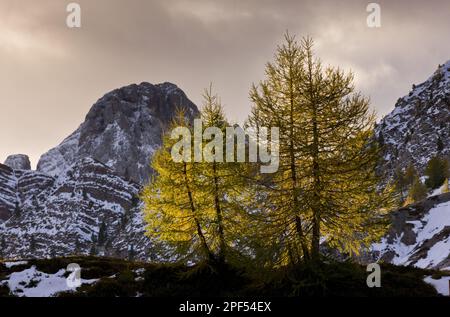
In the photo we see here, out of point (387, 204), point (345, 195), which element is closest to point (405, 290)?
point (387, 204)

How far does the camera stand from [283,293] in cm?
1480

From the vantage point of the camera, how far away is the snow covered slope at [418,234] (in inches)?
2104

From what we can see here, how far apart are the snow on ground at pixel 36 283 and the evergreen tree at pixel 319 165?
10.6 meters

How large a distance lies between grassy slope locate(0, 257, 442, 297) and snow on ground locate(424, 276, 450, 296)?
0.36m

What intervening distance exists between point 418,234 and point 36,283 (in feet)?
182

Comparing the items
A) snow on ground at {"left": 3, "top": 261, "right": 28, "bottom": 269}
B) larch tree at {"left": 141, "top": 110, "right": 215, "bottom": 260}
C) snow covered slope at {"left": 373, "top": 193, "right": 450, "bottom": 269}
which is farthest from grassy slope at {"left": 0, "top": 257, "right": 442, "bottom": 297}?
snow covered slope at {"left": 373, "top": 193, "right": 450, "bottom": 269}

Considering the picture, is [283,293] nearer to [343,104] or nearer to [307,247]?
[307,247]

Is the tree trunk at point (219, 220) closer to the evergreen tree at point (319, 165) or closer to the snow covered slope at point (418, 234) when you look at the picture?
the evergreen tree at point (319, 165)

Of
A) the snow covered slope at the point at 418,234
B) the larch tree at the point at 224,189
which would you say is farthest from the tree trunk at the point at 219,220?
the snow covered slope at the point at 418,234

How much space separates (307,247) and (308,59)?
24.3 ft

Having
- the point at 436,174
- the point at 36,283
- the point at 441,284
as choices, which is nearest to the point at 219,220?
Answer: the point at 36,283

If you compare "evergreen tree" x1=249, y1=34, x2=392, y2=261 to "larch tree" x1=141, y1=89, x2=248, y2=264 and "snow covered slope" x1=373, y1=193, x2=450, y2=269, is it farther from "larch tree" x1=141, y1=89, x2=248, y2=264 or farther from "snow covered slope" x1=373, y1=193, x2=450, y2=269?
"snow covered slope" x1=373, y1=193, x2=450, y2=269
